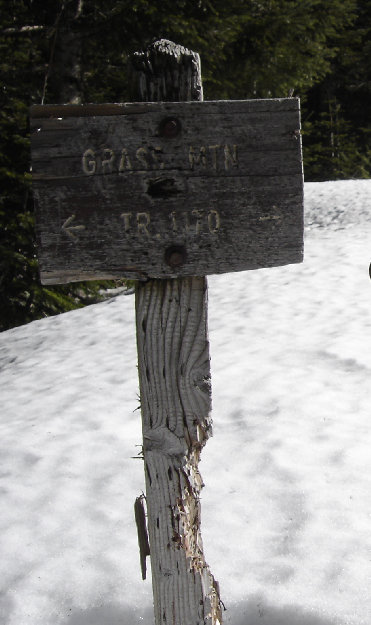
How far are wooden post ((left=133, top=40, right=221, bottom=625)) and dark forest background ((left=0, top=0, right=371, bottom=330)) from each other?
4.86 meters

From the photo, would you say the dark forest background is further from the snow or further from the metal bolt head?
the metal bolt head

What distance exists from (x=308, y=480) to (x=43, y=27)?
6.77 metres

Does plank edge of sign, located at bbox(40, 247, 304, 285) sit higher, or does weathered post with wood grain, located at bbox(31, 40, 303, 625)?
weathered post with wood grain, located at bbox(31, 40, 303, 625)

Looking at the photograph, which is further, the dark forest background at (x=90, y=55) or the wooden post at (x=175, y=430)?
the dark forest background at (x=90, y=55)

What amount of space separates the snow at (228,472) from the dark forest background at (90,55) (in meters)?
1.59

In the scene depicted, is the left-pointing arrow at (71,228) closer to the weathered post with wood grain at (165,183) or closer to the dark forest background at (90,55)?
the weathered post with wood grain at (165,183)

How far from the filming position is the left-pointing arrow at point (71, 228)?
1631mm

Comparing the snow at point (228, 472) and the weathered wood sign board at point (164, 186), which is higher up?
the weathered wood sign board at point (164, 186)

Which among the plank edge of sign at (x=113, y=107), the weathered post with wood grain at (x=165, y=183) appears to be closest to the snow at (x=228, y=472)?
the weathered post with wood grain at (x=165, y=183)

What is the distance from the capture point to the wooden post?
182cm

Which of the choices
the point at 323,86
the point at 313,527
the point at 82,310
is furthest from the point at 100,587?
the point at 323,86

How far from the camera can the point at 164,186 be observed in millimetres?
1660

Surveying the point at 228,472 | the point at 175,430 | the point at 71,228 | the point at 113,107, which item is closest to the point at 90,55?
the point at 228,472

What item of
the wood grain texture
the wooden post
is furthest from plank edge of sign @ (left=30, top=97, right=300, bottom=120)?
the wood grain texture
